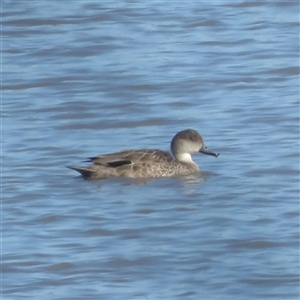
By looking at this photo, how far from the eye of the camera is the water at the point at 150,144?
9.23 m

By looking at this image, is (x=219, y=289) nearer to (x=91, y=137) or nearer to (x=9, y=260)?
(x=9, y=260)

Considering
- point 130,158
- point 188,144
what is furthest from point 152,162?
point 188,144

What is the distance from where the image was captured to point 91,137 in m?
13.1

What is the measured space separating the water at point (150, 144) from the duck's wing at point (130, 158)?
0.19 m

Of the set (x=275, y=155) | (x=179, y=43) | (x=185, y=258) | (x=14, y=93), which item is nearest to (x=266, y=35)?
(x=179, y=43)

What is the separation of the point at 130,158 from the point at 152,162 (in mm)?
194

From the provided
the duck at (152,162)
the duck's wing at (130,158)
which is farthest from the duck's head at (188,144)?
the duck's wing at (130,158)

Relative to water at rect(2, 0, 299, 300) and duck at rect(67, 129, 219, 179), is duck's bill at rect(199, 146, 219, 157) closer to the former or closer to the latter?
duck at rect(67, 129, 219, 179)

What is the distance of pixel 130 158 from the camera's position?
1210 centimetres

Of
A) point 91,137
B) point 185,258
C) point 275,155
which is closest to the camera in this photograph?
point 185,258

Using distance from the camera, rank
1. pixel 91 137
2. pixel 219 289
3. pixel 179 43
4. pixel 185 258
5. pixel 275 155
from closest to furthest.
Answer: pixel 219 289 < pixel 185 258 < pixel 275 155 < pixel 91 137 < pixel 179 43

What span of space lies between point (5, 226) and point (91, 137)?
112 inches

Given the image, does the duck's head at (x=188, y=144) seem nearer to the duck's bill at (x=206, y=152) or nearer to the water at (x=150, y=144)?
the duck's bill at (x=206, y=152)

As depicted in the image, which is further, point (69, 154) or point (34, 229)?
point (69, 154)
